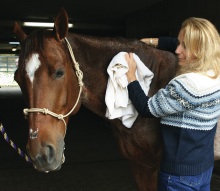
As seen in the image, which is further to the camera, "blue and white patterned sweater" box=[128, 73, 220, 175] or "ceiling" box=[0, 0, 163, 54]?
"ceiling" box=[0, 0, 163, 54]

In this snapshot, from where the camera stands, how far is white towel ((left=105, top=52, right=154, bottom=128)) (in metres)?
1.79

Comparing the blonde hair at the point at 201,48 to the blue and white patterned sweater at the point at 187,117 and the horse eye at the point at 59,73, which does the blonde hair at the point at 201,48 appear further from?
the horse eye at the point at 59,73

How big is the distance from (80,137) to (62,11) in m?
5.26

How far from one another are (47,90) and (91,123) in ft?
23.4

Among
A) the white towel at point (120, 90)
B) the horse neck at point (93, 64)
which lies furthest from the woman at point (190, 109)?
the horse neck at point (93, 64)

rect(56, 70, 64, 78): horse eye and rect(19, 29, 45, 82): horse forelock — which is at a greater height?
rect(19, 29, 45, 82): horse forelock

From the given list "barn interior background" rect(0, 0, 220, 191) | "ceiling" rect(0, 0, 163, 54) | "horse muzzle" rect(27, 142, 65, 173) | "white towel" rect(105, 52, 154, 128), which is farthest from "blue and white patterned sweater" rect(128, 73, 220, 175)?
"ceiling" rect(0, 0, 163, 54)

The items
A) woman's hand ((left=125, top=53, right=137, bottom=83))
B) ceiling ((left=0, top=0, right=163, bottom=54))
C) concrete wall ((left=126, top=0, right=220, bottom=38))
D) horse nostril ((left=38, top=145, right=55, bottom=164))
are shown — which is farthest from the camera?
ceiling ((left=0, top=0, right=163, bottom=54))

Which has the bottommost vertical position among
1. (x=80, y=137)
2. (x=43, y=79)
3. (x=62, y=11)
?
(x=80, y=137)

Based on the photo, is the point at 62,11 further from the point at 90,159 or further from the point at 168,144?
the point at 90,159

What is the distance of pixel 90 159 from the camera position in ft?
16.4

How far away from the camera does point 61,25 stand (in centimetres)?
166

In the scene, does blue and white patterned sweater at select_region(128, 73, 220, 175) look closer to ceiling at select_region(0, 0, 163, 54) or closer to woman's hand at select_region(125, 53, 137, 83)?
woman's hand at select_region(125, 53, 137, 83)

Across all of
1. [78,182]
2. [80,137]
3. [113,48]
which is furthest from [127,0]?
[113,48]
